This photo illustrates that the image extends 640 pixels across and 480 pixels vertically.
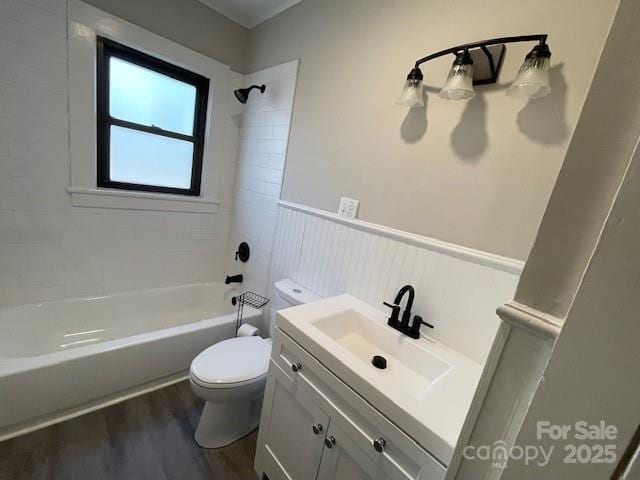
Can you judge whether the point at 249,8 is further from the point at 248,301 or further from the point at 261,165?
the point at 248,301

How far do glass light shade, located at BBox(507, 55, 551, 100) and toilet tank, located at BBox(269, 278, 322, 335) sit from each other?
132 cm

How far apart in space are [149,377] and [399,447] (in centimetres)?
157

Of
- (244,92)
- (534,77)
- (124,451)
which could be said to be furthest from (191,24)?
(124,451)

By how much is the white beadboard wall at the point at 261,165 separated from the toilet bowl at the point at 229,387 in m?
0.70

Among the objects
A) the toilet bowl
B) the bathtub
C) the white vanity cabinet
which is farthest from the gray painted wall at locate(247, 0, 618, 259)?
the bathtub

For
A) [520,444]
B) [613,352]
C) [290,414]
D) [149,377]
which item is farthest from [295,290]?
[613,352]

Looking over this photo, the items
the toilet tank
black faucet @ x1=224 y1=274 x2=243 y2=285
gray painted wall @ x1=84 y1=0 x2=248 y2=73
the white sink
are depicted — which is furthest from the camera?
black faucet @ x1=224 y1=274 x2=243 y2=285

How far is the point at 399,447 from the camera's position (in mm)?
738

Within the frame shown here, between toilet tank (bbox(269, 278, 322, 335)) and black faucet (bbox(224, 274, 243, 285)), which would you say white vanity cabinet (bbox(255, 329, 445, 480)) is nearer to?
toilet tank (bbox(269, 278, 322, 335))

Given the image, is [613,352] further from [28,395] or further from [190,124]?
[190,124]

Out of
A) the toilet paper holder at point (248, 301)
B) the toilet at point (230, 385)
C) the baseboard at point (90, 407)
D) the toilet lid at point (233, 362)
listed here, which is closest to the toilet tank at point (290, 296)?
the toilet at point (230, 385)

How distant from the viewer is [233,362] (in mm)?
1380

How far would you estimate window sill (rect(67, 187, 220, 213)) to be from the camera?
180 centimetres

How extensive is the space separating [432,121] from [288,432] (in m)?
1.45
